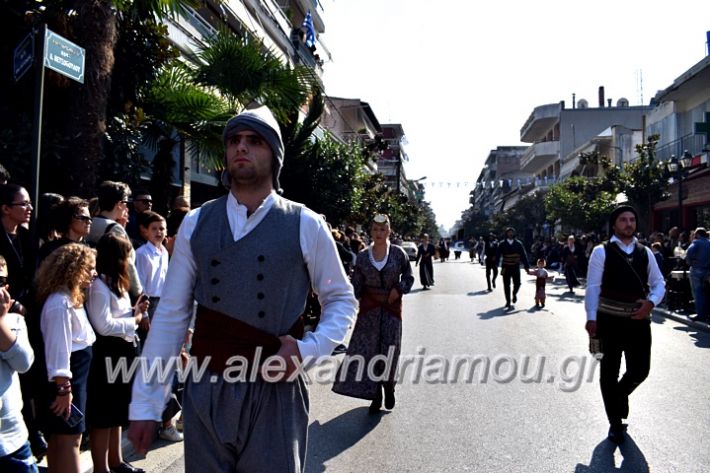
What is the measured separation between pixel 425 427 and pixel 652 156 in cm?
2511

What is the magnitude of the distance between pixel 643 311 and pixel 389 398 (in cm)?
248

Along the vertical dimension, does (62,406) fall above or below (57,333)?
below

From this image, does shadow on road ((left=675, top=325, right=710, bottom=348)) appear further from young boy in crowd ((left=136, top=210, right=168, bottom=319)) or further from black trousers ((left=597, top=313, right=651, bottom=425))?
young boy in crowd ((left=136, top=210, right=168, bottom=319))

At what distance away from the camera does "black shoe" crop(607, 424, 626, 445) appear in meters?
5.58

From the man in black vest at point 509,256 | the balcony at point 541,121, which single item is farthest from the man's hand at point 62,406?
the balcony at point 541,121

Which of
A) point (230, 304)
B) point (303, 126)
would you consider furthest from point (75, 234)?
point (303, 126)

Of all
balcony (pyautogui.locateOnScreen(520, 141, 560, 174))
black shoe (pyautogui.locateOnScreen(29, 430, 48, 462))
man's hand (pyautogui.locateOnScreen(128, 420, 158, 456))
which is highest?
balcony (pyautogui.locateOnScreen(520, 141, 560, 174))

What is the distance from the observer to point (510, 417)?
249 inches

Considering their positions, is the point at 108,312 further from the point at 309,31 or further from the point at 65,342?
the point at 309,31

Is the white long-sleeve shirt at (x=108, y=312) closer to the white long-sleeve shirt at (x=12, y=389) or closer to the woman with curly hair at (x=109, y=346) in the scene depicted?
the woman with curly hair at (x=109, y=346)

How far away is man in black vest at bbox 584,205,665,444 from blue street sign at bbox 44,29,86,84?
14.6ft

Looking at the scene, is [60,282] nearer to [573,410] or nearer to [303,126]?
[573,410]

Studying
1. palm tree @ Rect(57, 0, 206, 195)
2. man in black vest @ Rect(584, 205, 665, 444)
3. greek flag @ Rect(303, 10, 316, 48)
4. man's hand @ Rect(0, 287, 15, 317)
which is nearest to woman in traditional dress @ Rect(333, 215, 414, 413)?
man in black vest @ Rect(584, 205, 665, 444)

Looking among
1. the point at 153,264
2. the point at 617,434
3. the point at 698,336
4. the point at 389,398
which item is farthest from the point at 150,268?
the point at 698,336
